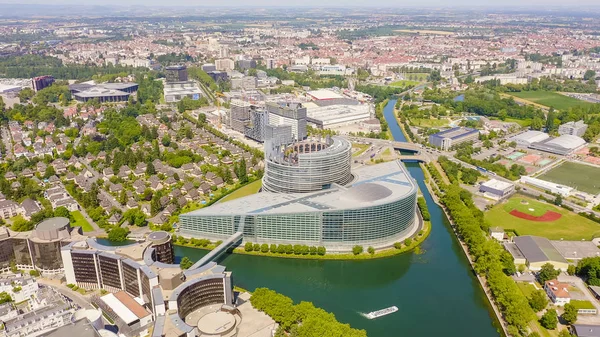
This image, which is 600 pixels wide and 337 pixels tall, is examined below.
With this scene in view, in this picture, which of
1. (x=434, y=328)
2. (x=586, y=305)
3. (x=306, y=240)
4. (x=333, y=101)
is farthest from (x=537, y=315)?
(x=333, y=101)

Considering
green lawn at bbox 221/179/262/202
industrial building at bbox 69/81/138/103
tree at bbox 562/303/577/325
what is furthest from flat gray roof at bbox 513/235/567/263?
industrial building at bbox 69/81/138/103

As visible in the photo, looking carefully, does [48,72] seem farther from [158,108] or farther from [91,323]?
[91,323]

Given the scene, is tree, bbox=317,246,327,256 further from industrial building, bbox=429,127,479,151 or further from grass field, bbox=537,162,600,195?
Answer: industrial building, bbox=429,127,479,151

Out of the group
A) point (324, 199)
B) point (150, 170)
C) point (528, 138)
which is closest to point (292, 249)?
point (324, 199)

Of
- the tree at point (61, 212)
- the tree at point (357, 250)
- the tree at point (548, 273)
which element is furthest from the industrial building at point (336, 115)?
the tree at point (548, 273)

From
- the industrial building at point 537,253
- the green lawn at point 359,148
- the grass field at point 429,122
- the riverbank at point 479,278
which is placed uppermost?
the grass field at point 429,122

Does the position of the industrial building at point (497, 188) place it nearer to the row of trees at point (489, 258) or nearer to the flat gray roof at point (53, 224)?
the row of trees at point (489, 258)
